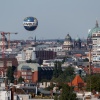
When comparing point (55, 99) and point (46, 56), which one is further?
point (46, 56)

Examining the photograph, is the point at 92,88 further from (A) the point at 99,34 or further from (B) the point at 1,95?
(A) the point at 99,34

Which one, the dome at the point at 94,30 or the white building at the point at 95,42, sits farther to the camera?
the dome at the point at 94,30

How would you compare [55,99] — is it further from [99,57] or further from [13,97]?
[99,57]

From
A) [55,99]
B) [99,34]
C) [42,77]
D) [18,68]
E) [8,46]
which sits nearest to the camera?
[55,99]

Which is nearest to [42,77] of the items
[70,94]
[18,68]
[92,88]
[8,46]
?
[18,68]

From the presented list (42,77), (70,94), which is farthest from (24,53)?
(70,94)

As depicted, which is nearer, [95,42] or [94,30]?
[95,42]

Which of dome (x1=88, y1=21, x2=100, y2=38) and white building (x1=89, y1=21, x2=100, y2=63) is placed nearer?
white building (x1=89, y1=21, x2=100, y2=63)

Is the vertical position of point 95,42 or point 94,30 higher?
point 94,30

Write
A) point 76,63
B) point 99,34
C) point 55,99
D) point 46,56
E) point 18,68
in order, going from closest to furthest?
1. point 55,99
2. point 18,68
3. point 76,63
4. point 46,56
5. point 99,34
